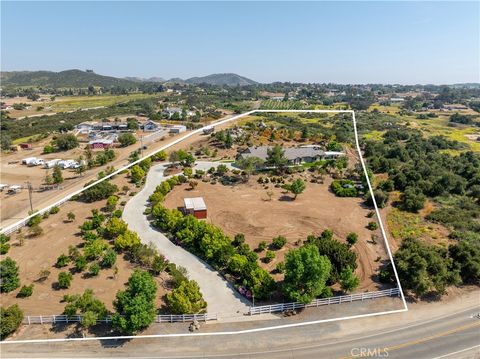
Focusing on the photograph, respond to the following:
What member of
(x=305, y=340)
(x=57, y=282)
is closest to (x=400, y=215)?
(x=305, y=340)

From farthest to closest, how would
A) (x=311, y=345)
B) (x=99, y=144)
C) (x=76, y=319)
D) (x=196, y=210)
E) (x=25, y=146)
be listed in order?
(x=99, y=144) < (x=25, y=146) < (x=196, y=210) < (x=76, y=319) < (x=311, y=345)

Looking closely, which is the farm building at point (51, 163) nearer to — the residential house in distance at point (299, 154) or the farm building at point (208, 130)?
the farm building at point (208, 130)

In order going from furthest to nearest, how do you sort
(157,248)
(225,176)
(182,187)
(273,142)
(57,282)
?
(273,142), (225,176), (182,187), (157,248), (57,282)

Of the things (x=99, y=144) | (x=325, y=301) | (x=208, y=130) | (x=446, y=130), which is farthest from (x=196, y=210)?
(x=446, y=130)

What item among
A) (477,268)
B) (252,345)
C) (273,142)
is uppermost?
(273,142)

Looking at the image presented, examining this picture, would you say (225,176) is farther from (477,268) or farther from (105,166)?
(477,268)

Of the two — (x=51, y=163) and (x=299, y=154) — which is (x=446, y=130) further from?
(x=51, y=163)
